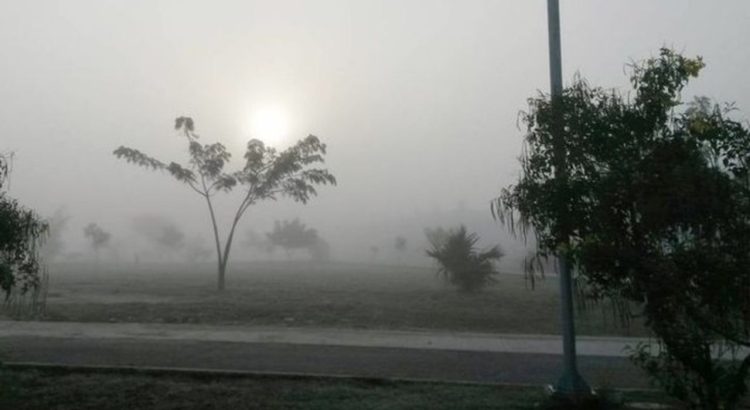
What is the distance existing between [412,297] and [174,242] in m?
98.0

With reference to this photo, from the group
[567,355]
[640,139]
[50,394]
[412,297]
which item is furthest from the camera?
[412,297]

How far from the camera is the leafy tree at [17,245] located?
797cm

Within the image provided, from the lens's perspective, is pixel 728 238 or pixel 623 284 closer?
pixel 728 238

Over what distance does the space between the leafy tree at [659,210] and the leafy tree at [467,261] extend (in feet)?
53.7

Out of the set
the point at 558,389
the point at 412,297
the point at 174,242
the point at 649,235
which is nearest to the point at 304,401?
the point at 558,389

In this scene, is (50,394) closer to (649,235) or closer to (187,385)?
(187,385)

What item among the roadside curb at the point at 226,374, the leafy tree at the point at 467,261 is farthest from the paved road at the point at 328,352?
the leafy tree at the point at 467,261

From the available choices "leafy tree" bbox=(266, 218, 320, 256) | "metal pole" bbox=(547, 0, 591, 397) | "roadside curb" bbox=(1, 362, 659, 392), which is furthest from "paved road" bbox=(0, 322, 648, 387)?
"leafy tree" bbox=(266, 218, 320, 256)

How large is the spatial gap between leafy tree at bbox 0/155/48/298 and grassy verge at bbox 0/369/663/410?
139 cm

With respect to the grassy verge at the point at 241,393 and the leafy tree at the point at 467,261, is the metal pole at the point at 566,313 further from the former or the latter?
the leafy tree at the point at 467,261

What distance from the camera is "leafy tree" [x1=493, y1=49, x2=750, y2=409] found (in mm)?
Result: 5215

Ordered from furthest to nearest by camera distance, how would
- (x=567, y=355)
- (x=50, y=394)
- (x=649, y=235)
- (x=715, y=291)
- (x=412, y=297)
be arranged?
(x=412, y=297) < (x=50, y=394) < (x=567, y=355) < (x=649, y=235) < (x=715, y=291)

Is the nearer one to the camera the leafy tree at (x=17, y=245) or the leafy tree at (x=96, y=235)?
the leafy tree at (x=17, y=245)

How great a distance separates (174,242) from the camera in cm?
11388
